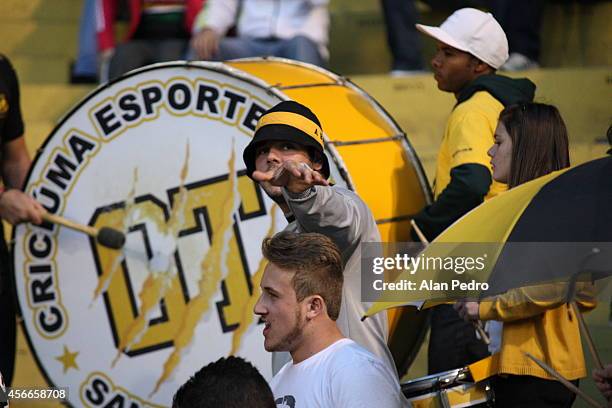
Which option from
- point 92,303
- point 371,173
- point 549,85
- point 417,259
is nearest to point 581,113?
point 549,85

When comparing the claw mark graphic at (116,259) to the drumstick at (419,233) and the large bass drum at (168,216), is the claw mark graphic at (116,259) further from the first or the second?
the drumstick at (419,233)

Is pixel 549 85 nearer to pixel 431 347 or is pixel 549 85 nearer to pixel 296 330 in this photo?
pixel 431 347

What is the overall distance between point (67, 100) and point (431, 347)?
3.87 metres

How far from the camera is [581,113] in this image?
7.07 metres

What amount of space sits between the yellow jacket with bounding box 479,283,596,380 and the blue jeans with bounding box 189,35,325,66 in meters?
3.18

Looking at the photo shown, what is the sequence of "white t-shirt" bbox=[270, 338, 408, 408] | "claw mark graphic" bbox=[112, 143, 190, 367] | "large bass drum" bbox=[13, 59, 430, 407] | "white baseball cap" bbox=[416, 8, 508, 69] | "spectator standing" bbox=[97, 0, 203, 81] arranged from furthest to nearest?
"spectator standing" bbox=[97, 0, 203, 81], "claw mark graphic" bbox=[112, 143, 190, 367], "large bass drum" bbox=[13, 59, 430, 407], "white baseball cap" bbox=[416, 8, 508, 69], "white t-shirt" bbox=[270, 338, 408, 408]

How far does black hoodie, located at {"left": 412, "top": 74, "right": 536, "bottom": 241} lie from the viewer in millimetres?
4879

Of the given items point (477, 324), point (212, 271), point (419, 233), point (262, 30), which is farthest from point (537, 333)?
point (262, 30)

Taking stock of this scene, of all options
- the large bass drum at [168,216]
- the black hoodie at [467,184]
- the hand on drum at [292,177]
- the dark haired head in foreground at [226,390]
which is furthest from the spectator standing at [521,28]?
the dark haired head in foreground at [226,390]

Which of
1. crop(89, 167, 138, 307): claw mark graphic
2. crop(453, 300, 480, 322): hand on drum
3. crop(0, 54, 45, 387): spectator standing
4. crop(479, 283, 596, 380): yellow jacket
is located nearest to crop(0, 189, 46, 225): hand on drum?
crop(0, 54, 45, 387): spectator standing

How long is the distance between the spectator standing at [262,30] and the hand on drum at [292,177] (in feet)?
10.8

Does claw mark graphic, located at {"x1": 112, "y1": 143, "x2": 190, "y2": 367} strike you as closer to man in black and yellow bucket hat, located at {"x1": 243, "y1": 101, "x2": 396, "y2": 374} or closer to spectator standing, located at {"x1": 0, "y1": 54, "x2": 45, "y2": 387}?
spectator standing, located at {"x1": 0, "y1": 54, "x2": 45, "y2": 387}

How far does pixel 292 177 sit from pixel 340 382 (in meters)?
0.56

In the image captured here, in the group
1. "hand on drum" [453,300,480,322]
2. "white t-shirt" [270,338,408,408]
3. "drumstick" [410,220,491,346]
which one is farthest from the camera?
"drumstick" [410,220,491,346]
